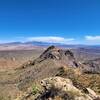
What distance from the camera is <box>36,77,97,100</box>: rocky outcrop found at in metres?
15.9

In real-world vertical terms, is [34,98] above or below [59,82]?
below

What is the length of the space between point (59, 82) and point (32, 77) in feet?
188

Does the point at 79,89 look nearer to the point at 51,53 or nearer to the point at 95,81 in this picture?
the point at 95,81

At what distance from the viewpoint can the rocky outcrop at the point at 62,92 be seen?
52.1ft

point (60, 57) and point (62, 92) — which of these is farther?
point (60, 57)

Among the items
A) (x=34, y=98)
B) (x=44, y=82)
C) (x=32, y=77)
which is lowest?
(x=32, y=77)

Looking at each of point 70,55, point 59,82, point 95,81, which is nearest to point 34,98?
point 59,82

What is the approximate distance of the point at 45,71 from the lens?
73.4 meters

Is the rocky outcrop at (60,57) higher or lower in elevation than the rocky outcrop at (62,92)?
lower

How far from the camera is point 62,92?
16.2 meters

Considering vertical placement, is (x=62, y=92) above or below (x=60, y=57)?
above

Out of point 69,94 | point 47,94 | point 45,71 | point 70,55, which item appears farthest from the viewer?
point 70,55

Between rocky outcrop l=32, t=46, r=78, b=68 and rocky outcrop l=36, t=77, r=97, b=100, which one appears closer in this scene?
rocky outcrop l=36, t=77, r=97, b=100

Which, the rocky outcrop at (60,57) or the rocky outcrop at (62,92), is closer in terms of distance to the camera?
the rocky outcrop at (62,92)
